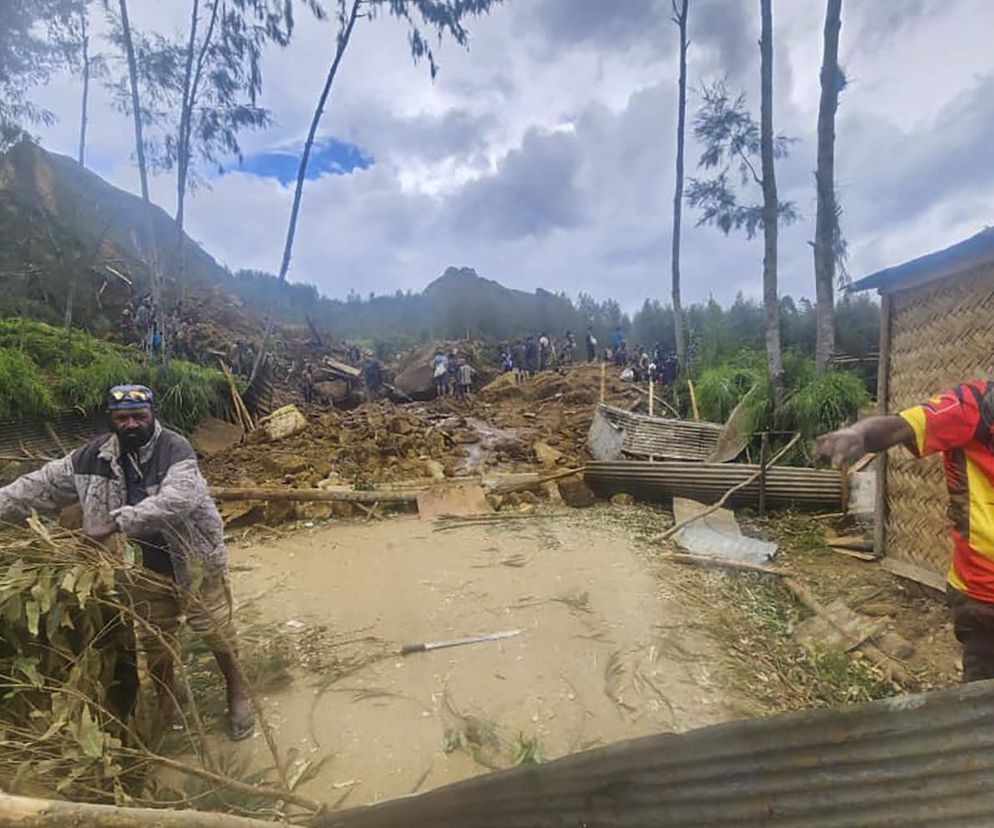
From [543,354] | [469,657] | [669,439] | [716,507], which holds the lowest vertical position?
[469,657]

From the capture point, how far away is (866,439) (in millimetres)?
1660

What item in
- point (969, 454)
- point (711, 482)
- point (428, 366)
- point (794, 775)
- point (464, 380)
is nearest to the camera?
point (794, 775)

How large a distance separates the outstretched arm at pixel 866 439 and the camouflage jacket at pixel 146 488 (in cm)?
226

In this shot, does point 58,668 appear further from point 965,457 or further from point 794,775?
point 965,457

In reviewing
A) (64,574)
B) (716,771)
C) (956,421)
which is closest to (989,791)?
(716,771)

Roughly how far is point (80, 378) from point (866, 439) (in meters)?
12.5

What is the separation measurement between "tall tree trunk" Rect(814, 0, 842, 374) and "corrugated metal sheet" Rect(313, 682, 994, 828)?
370 inches

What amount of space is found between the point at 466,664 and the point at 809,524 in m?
4.12

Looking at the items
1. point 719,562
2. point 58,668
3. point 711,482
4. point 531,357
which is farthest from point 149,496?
point 531,357

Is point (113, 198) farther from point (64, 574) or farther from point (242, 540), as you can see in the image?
point (64, 574)

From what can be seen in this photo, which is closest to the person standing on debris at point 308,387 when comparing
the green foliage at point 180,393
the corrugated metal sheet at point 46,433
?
the green foliage at point 180,393

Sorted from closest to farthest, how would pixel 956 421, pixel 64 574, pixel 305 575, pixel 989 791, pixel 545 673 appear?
pixel 989 791
pixel 956 421
pixel 64 574
pixel 545 673
pixel 305 575

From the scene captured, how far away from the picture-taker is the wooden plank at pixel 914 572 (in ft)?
13.3

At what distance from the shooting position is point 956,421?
1684mm
